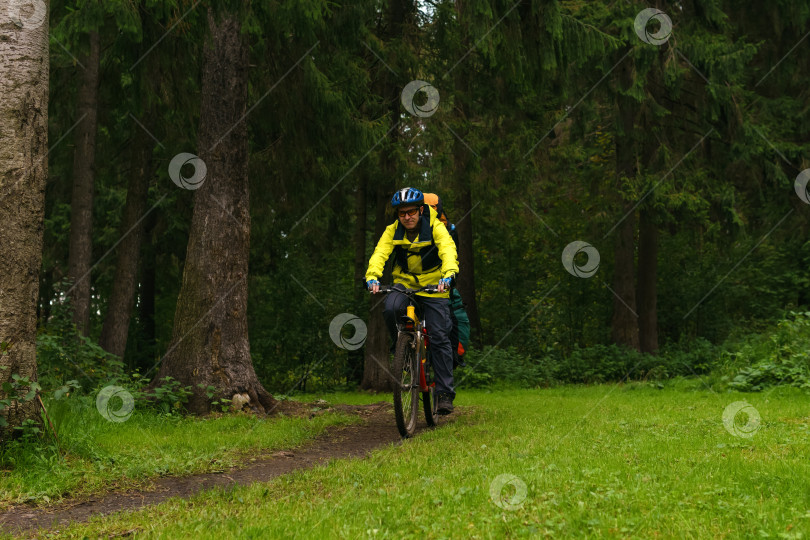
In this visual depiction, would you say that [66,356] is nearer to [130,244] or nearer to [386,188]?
[386,188]

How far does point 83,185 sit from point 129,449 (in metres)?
8.94

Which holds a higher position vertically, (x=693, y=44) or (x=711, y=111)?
(x=693, y=44)

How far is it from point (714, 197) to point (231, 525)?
14710mm

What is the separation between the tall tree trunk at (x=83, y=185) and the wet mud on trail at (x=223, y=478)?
24.8 ft

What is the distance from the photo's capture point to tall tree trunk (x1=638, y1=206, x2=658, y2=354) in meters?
18.4

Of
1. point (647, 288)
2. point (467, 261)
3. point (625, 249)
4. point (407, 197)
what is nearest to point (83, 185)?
point (467, 261)

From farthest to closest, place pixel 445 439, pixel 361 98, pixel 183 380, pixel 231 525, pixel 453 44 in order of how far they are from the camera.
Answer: pixel 453 44, pixel 361 98, pixel 183 380, pixel 445 439, pixel 231 525

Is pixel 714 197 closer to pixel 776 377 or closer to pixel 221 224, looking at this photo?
pixel 776 377

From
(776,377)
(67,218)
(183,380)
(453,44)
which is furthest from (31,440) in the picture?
(67,218)

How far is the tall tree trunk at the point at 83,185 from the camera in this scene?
1377cm

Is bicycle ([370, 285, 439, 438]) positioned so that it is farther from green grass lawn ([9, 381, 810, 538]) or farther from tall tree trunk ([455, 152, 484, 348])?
tall tree trunk ([455, 152, 484, 348])

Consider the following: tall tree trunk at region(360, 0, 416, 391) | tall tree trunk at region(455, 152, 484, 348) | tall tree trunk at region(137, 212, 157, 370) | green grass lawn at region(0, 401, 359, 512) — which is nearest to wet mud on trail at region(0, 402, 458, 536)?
green grass lawn at region(0, 401, 359, 512)

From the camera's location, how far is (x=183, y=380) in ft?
28.6

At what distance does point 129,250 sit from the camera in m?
15.7
